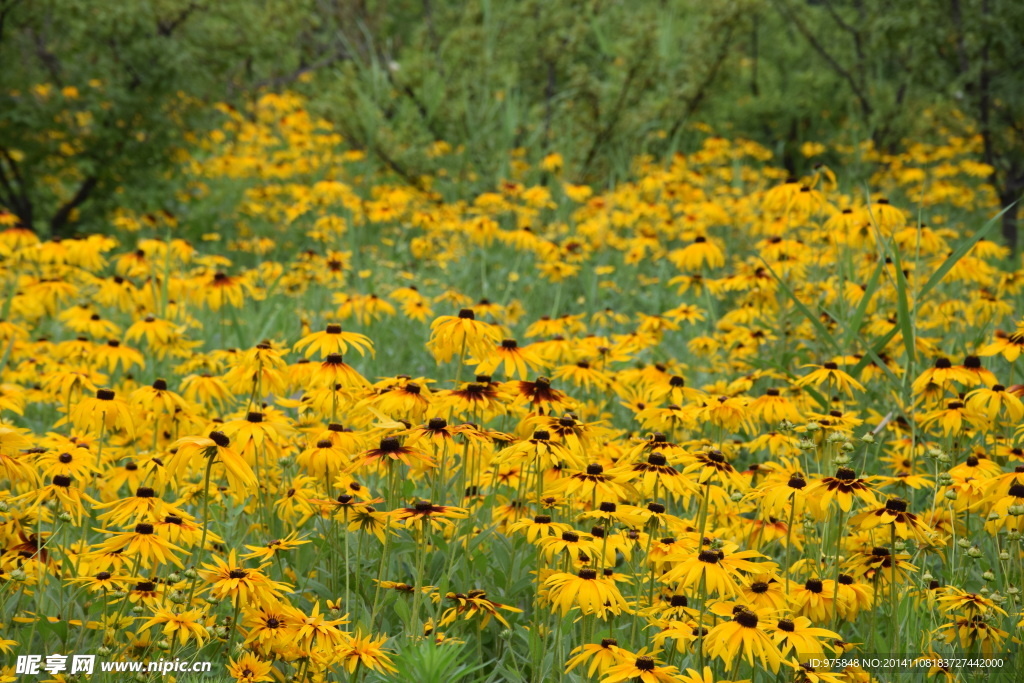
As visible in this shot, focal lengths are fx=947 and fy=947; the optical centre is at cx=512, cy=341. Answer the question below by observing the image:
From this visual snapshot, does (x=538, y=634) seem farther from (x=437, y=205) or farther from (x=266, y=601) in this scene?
(x=437, y=205)

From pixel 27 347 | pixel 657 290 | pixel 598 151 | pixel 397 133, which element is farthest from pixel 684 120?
pixel 27 347

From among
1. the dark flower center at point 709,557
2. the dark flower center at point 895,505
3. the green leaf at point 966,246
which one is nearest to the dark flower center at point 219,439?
the dark flower center at point 709,557

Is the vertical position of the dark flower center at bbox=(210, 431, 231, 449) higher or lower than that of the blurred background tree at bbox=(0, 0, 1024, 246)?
lower

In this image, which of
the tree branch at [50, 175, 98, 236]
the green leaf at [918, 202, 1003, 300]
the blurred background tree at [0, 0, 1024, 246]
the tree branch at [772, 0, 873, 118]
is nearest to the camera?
the green leaf at [918, 202, 1003, 300]

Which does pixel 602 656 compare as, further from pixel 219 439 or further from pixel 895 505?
pixel 219 439

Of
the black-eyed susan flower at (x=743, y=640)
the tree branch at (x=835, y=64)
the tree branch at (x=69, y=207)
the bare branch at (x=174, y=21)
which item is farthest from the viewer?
the tree branch at (x=835, y=64)

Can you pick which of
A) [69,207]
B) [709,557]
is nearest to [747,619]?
[709,557]

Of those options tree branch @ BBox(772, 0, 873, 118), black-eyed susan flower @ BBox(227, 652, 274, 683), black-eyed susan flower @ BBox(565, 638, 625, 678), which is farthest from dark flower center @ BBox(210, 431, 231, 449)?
tree branch @ BBox(772, 0, 873, 118)

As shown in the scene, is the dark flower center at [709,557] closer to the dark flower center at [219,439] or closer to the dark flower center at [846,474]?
the dark flower center at [846,474]

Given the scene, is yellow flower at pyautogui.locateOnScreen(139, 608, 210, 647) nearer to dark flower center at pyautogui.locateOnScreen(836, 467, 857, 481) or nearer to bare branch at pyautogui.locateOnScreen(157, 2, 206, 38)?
dark flower center at pyautogui.locateOnScreen(836, 467, 857, 481)

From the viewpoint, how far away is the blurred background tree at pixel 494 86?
852 cm

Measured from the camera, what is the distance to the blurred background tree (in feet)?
28.0

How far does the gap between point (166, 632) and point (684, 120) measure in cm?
1040

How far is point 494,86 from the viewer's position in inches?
405
